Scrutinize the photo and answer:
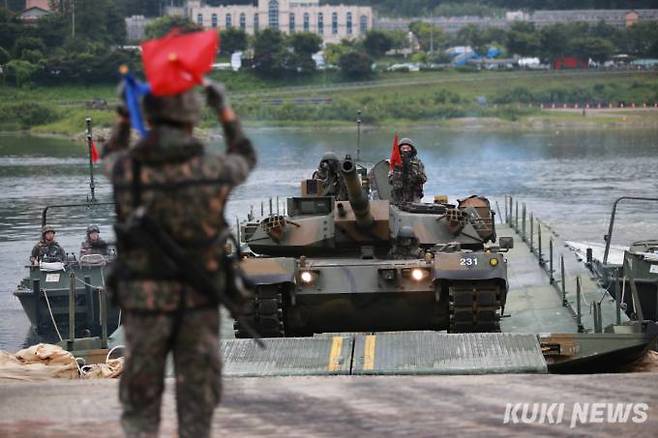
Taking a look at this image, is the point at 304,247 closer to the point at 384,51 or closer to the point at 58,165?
the point at 58,165

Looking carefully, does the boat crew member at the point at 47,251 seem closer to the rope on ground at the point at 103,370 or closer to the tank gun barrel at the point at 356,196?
the tank gun barrel at the point at 356,196

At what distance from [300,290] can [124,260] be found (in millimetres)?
8826

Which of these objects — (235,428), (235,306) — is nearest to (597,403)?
(235,428)

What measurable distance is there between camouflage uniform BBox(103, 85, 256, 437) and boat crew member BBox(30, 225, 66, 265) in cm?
1545

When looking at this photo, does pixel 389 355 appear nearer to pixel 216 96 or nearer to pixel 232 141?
pixel 232 141

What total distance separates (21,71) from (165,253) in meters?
55.1

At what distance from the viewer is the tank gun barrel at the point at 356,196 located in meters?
15.8

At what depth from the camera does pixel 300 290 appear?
54.2 ft

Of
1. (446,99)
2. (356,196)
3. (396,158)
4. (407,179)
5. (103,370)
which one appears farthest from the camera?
(446,99)

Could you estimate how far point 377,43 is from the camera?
105 m

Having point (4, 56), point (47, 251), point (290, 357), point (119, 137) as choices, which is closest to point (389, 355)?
point (290, 357)

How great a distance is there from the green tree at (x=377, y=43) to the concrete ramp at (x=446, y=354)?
91003mm

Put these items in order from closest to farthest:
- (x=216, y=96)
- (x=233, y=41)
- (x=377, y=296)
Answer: (x=216, y=96)
(x=377, y=296)
(x=233, y=41)

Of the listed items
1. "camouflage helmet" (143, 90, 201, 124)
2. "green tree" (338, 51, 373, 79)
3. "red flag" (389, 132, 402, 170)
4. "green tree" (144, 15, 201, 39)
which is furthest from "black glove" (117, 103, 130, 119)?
"green tree" (338, 51, 373, 79)
